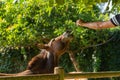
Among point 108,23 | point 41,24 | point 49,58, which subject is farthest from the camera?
point 41,24

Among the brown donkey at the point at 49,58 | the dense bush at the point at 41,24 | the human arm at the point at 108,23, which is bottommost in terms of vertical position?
the brown donkey at the point at 49,58

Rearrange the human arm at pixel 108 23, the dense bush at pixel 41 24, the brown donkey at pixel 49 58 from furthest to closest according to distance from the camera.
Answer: the dense bush at pixel 41 24
the brown donkey at pixel 49 58
the human arm at pixel 108 23

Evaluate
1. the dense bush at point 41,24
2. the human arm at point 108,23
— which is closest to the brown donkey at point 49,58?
the human arm at point 108,23

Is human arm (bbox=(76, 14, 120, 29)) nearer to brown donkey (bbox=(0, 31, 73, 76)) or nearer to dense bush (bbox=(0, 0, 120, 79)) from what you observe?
brown donkey (bbox=(0, 31, 73, 76))

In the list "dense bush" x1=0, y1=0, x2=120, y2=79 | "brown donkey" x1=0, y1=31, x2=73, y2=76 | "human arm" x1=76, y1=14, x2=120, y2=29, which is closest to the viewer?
"human arm" x1=76, y1=14, x2=120, y2=29

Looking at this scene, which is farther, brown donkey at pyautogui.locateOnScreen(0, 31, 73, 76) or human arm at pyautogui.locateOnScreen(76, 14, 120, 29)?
brown donkey at pyautogui.locateOnScreen(0, 31, 73, 76)

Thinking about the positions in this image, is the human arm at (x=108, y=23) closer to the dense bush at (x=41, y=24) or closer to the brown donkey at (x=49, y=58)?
the brown donkey at (x=49, y=58)

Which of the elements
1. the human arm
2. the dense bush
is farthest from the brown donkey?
the dense bush

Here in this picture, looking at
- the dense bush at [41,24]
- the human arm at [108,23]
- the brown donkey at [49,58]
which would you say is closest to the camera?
the human arm at [108,23]

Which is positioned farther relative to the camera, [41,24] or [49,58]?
[41,24]

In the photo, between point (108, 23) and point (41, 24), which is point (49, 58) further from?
point (41, 24)

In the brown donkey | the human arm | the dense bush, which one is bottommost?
the brown donkey

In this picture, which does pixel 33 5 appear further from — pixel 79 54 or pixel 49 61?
pixel 49 61

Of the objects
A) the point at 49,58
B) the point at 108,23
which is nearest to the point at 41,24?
the point at 49,58
